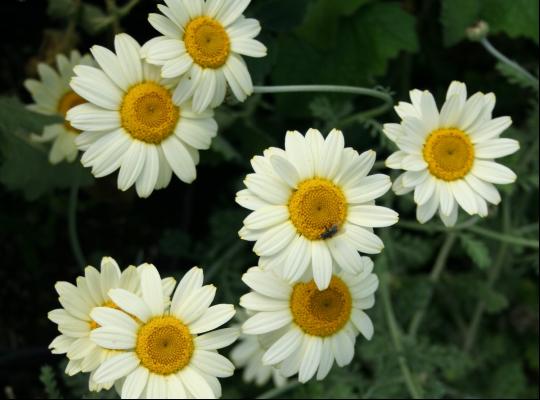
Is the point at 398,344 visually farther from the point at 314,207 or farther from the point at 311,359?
the point at 314,207

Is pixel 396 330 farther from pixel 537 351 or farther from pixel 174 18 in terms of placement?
pixel 174 18

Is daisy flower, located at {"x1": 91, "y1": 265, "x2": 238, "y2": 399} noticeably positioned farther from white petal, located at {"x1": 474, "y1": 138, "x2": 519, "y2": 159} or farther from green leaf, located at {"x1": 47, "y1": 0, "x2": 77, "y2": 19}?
green leaf, located at {"x1": 47, "y1": 0, "x2": 77, "y2": 19}

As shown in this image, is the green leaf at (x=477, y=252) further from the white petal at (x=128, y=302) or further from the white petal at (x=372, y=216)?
the white petal at (x=128, y=302)

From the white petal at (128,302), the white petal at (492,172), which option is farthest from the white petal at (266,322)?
the white petal at (492,172)

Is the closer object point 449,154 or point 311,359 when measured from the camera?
point 311,359

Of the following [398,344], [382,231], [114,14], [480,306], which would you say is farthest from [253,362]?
[114,14]

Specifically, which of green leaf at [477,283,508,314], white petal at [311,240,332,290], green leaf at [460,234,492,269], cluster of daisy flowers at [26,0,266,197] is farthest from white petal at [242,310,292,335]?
green leaf at [477,283,508,314]
